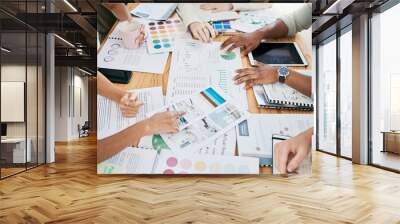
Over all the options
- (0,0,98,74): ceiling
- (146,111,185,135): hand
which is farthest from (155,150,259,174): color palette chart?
(0,0,98,74): ceiling

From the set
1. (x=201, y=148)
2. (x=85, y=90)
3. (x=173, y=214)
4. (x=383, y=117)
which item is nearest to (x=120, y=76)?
(x=201, y=148)

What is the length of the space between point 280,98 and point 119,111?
260cm

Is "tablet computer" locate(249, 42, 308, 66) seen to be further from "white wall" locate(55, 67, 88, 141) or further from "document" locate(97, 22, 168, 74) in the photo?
"white wall" locate(55, 67, 88, 141)

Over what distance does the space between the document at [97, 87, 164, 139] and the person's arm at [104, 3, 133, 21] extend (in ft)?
3.99

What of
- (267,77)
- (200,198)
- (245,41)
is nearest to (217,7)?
(245,41)

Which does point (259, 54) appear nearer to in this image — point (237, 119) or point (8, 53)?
point (237, 119)

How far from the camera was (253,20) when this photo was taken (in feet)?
20.5

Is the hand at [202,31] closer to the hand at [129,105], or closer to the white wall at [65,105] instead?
the hand at [129,105]

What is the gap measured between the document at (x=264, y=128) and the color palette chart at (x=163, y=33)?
→ 1.76 metres

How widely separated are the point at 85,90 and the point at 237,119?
13580 millimetres

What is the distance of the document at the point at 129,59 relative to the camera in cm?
612

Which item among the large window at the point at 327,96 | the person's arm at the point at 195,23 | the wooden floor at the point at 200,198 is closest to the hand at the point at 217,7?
the person's arm at the point at 195,23

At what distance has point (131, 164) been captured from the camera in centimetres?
616

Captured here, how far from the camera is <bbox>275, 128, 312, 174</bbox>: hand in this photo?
6.16 m
